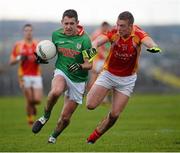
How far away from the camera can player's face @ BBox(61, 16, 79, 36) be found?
43.5 feet

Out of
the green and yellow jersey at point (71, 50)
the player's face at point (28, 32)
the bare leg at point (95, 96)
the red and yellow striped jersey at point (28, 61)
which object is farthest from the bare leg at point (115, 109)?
the red and yellow striped jersey at point (28, 61)

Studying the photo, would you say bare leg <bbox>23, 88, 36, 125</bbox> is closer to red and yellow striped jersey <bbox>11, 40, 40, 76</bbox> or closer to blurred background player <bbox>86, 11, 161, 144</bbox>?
red and yellow striped jersey <bbox>11, 40, 40, 76</bbox>

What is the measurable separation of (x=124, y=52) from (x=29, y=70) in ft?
26.6

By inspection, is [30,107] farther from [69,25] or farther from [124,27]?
[124,27]

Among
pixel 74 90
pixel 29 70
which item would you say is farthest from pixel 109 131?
pixel 29 70

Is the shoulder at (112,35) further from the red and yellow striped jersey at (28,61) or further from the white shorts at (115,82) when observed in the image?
the red and yellow striped jersey at (28,61)

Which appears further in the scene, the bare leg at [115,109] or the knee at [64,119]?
the knee at [64,119]

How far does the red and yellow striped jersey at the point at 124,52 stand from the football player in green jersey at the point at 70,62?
38 cm

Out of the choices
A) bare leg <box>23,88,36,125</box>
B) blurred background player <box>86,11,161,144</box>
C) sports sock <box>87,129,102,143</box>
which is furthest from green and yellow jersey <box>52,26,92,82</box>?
bare leg <box>23,88,36,125</box>

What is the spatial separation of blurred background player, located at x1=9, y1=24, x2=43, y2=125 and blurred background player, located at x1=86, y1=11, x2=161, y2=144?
7042mm

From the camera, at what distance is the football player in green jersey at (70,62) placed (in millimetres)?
13148

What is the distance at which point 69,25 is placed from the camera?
43.7ft

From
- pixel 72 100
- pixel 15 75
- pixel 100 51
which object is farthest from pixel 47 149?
pixel 15 75

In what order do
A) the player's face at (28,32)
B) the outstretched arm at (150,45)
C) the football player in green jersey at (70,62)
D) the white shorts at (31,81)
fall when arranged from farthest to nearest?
the white shorts at (31,81)
the player's face at (28,32)
the football player in green jersey at (70,62)
the outstretched arm at (150,45)
